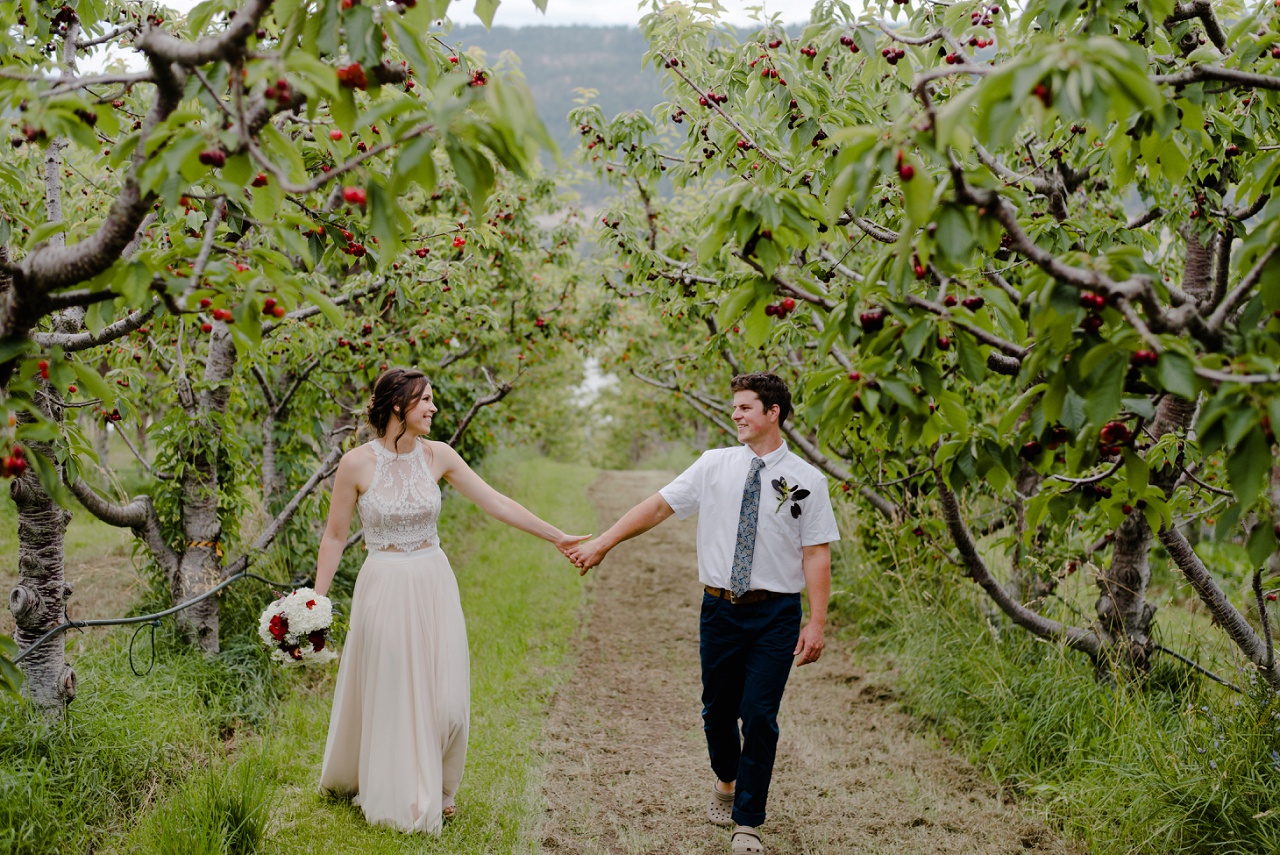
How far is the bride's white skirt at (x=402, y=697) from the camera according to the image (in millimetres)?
3963

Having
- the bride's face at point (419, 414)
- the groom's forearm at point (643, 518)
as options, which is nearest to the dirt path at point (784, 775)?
the groom's forearm at point (643, 518)

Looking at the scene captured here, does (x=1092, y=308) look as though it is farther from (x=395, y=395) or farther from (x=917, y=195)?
(x=395, y=395)

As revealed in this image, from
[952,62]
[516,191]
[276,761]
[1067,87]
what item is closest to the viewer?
[1067,87]

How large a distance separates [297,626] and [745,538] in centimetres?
221

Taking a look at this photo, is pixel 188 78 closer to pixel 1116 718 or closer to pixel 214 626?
pixel 214 626

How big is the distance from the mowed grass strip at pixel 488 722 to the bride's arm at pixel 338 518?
1018 mm

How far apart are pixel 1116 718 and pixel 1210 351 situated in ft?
9.72

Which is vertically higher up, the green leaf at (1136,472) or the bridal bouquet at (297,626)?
the green leaf at (1136,472)

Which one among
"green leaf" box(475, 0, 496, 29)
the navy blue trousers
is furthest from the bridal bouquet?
"green leaf" box(475, 0, 496, 29)

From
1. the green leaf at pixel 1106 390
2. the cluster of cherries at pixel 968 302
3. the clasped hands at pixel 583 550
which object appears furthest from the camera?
the clasped hands at pixel 583 550

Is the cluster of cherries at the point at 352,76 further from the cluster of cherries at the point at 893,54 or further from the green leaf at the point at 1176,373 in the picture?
the cluster of cherries at the point at 893,54

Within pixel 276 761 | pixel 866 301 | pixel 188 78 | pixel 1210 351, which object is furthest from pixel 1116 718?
pixel 188 78

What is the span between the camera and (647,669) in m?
7.21

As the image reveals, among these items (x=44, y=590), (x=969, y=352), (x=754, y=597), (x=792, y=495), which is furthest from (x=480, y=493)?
(x=969, y=352)
